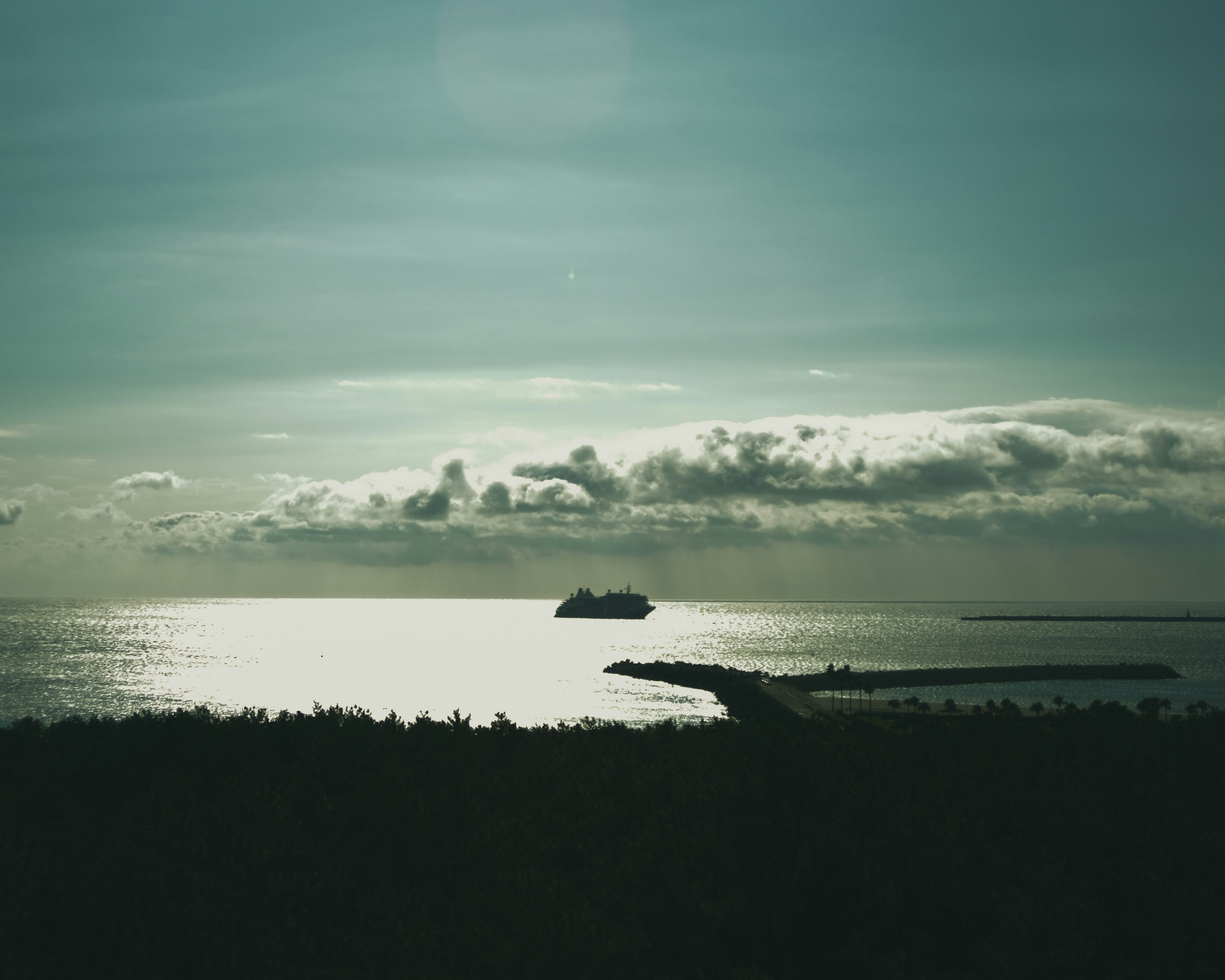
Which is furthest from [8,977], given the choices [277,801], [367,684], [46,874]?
[367,684]

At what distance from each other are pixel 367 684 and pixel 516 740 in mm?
127434

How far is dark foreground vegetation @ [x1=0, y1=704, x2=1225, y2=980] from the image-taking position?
2112 cm

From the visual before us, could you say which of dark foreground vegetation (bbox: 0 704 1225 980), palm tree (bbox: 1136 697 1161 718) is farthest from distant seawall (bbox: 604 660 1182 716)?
A: dark foreground vegetation (bbox: 0 704 1225 980)

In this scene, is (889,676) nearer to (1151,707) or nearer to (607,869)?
(1151,707)

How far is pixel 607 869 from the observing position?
2850 cm

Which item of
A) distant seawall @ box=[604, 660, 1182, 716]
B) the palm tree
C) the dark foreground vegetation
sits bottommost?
distant seawall @ box=[604, 660, 1182, 716]

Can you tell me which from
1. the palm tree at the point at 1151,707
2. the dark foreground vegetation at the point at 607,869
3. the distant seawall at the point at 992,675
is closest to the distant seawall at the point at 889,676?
the distant seawall at the point at 992,675

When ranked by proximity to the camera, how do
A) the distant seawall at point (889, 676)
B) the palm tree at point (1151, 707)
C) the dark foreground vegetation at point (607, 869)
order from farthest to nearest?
the distant seawall at point (889, 676) → the palm tree at point (1151, 707) → the dark foreground vegetation at point (607, 869)

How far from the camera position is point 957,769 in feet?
141

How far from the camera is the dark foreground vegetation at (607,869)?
21.1m

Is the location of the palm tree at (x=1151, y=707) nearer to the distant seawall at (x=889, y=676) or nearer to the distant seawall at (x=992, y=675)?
the distant seawall at (x=889, y=676)

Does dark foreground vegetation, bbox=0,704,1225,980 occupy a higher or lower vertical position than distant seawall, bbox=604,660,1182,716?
higher

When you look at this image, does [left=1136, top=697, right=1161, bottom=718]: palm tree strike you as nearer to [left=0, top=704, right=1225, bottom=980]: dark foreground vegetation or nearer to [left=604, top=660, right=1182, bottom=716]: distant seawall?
[left=604, top=660, right=1182, bottom=716]: distant seawall

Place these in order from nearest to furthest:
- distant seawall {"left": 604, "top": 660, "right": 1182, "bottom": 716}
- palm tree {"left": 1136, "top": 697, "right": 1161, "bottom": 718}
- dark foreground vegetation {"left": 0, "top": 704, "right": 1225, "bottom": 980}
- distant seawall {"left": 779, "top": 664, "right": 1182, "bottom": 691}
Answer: dark foreground vegetation {"left": 0, "top": 704, "right": 1225, "bottom": 980}
palm tree {"left": 1136, "top": 697, "right": 1161, "bottom": 718}
distant seawall {"left": 604, "top": 660, "right": 1182, "bottom": 716}
distant seawall {"left": 779, "top": 664, "right": 1182, "bottom": 691}
